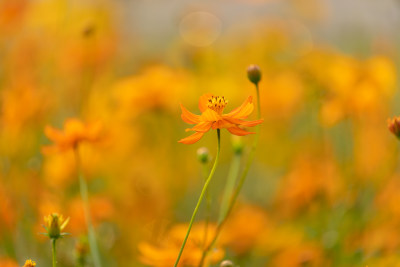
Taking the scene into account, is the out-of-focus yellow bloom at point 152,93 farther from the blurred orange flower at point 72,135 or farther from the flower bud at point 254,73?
the flower bud at point 254,73

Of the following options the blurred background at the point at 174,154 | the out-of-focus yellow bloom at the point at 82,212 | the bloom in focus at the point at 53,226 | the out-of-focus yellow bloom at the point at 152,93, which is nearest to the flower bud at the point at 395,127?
the blurred background at the point at 174,154

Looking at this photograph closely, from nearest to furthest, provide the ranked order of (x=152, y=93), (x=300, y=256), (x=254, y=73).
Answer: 1. (x=254, y=73)
2. (x=300, y=256)
3. (x=152, y=93)

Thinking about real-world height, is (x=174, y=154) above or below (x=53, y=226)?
above

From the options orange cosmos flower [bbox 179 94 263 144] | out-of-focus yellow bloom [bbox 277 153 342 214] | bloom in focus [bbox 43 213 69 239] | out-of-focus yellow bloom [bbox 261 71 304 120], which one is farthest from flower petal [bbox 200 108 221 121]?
out-of-focus yellow bloom [bbox 261 71 304 120]

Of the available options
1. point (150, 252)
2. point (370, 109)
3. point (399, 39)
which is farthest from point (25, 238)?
point (399, 39)

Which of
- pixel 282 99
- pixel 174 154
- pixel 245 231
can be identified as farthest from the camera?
pixel 282 99

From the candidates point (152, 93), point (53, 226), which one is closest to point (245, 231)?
point (152, 93)

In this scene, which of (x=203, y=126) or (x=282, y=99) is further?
(x=282, y=99)

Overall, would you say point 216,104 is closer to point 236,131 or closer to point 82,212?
point 236,131
